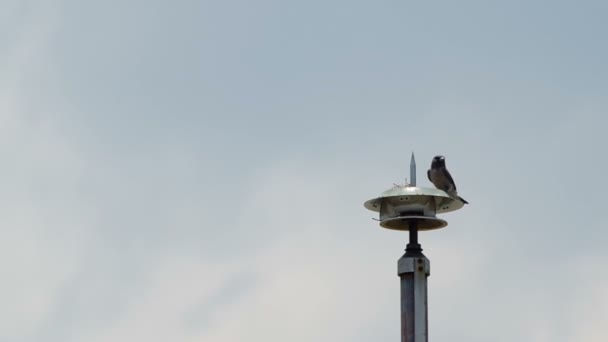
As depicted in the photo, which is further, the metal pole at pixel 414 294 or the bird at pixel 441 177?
the bird at pixel 441 177

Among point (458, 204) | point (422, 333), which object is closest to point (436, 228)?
point (458, 204)

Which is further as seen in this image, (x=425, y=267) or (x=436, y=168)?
(x=436, y=168)

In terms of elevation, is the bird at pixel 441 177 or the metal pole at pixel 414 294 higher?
the bird at pixel 441 177

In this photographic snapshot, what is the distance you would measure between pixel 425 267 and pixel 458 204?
57.3 inches

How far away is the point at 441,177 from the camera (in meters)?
26.5

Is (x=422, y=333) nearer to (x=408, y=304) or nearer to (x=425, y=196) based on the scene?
(x=408, y=304)

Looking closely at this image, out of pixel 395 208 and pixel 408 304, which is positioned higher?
pixel 395 208

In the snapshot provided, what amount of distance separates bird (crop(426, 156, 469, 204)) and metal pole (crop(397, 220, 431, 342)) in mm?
1474

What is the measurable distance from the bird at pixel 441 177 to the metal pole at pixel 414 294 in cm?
147

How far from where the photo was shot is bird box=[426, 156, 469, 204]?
1035 inches

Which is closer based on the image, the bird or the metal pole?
the metal pole

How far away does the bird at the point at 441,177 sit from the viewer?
86.3ft

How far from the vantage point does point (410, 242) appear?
1003 inches

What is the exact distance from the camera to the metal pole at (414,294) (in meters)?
24.4
